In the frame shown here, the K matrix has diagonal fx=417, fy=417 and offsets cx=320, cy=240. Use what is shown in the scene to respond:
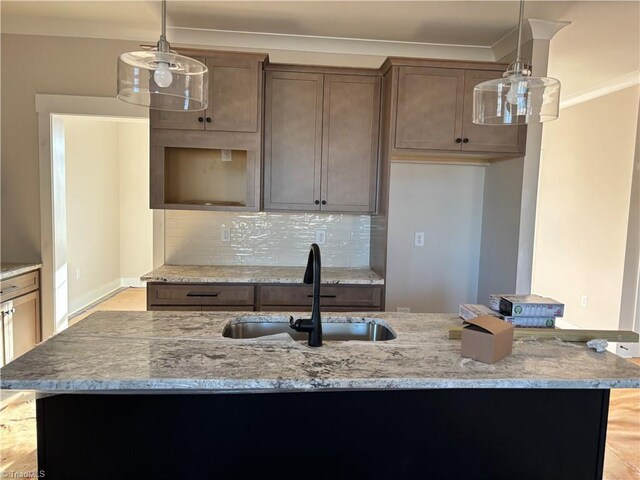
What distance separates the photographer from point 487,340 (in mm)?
1381

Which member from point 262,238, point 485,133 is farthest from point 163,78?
point 485,133

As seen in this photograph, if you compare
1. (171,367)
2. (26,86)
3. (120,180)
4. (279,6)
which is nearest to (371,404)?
(171,367)

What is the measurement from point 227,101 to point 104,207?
3.91m

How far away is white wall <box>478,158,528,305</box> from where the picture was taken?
3.02m

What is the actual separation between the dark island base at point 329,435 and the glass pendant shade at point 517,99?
1177 mm

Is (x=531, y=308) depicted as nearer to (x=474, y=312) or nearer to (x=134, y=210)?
(x=474, y=312)

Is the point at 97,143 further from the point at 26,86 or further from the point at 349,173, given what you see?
the point at 349,173

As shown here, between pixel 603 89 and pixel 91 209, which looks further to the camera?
pixel 91 209

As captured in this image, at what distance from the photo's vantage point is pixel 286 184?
10.1 feet

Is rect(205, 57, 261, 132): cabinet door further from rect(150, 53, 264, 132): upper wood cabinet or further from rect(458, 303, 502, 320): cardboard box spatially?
rect(458, 303, 502, 320): cardboard box

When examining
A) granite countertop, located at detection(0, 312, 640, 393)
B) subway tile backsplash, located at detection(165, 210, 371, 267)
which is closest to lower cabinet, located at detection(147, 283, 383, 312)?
subway tile backsplash, located at detection(165, 210, 371, 267)

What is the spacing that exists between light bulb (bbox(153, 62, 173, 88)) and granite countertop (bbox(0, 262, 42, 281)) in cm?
213

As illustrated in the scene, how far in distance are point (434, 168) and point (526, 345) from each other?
2165mm

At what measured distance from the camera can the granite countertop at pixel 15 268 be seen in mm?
2877
